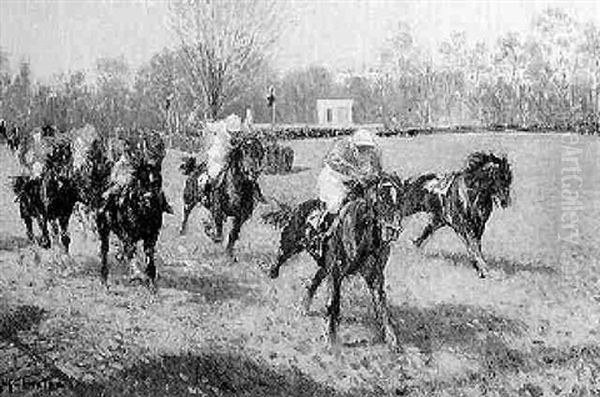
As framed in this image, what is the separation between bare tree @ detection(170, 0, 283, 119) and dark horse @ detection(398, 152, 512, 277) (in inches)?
60.0

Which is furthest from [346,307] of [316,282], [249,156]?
[249,156]

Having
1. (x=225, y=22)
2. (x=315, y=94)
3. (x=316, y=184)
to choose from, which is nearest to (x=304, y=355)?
Answer: (x=316, y=184)

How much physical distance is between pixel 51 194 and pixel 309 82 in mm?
1856

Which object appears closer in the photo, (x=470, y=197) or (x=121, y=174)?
(x=121, y=174)

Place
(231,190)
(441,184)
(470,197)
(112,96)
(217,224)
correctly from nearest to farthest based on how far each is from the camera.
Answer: (112,96)
(217,224)
(231,190)
(441,184)
(470,197)

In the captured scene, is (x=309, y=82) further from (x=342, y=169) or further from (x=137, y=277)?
(x=137, y=277)

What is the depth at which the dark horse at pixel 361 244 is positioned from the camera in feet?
17.8

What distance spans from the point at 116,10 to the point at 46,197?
1295 millimetres

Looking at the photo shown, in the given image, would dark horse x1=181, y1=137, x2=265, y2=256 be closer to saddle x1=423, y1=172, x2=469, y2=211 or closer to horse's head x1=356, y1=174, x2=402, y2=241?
horse's head x1=356, y1=174, x2=402, y2=241

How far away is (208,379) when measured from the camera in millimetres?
4977

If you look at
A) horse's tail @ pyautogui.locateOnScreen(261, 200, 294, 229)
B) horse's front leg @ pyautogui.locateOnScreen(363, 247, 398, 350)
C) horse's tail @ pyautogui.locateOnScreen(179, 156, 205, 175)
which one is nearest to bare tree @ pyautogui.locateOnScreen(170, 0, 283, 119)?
horse's tail @ pyautogui.locateOnScreen(179, 156, 205, 175)

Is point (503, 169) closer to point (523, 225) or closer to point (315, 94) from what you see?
point (523, 225)

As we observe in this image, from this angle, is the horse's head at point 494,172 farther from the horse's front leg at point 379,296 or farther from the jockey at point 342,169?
the horse's front leg at point 379,296

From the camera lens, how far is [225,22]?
5.70 m
